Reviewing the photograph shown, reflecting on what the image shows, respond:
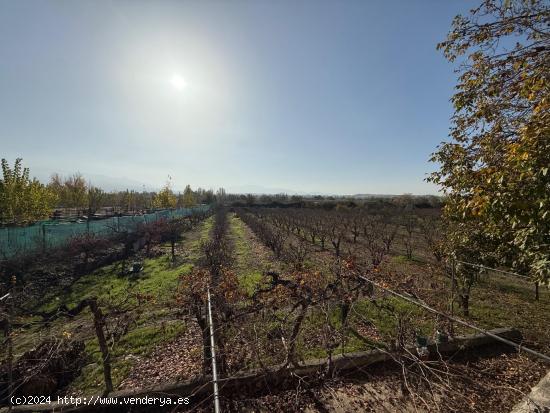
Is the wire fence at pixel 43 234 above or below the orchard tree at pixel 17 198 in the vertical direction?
below

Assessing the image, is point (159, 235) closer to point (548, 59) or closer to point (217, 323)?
point (217, 323)

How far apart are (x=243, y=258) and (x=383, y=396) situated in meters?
10.5

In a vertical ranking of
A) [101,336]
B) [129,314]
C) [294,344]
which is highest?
[101,336]

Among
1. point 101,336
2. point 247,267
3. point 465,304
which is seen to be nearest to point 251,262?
point 247,267

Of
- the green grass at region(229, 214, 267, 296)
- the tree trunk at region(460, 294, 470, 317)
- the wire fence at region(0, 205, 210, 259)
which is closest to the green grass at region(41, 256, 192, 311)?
the green grass at region(229, 214, 267, 296)

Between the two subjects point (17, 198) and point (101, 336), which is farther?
point (17, 198)

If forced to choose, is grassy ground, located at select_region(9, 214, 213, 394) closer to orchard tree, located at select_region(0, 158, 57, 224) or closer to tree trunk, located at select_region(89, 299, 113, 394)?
tree trunk, located at select_region(89, 299, 113, 394)

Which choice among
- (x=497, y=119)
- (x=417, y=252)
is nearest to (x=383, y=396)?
(x=497, y=119)

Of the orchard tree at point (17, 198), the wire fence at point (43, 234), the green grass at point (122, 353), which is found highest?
the orchard tree at point (17, 198)

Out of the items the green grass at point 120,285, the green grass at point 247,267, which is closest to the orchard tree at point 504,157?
the green grass at point 247,267

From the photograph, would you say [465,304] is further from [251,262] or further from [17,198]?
[17,198]

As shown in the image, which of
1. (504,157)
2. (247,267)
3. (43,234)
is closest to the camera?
(504,157)

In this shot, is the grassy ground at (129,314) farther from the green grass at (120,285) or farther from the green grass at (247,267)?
the green grass at (247,267)

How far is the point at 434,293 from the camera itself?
822 cm
